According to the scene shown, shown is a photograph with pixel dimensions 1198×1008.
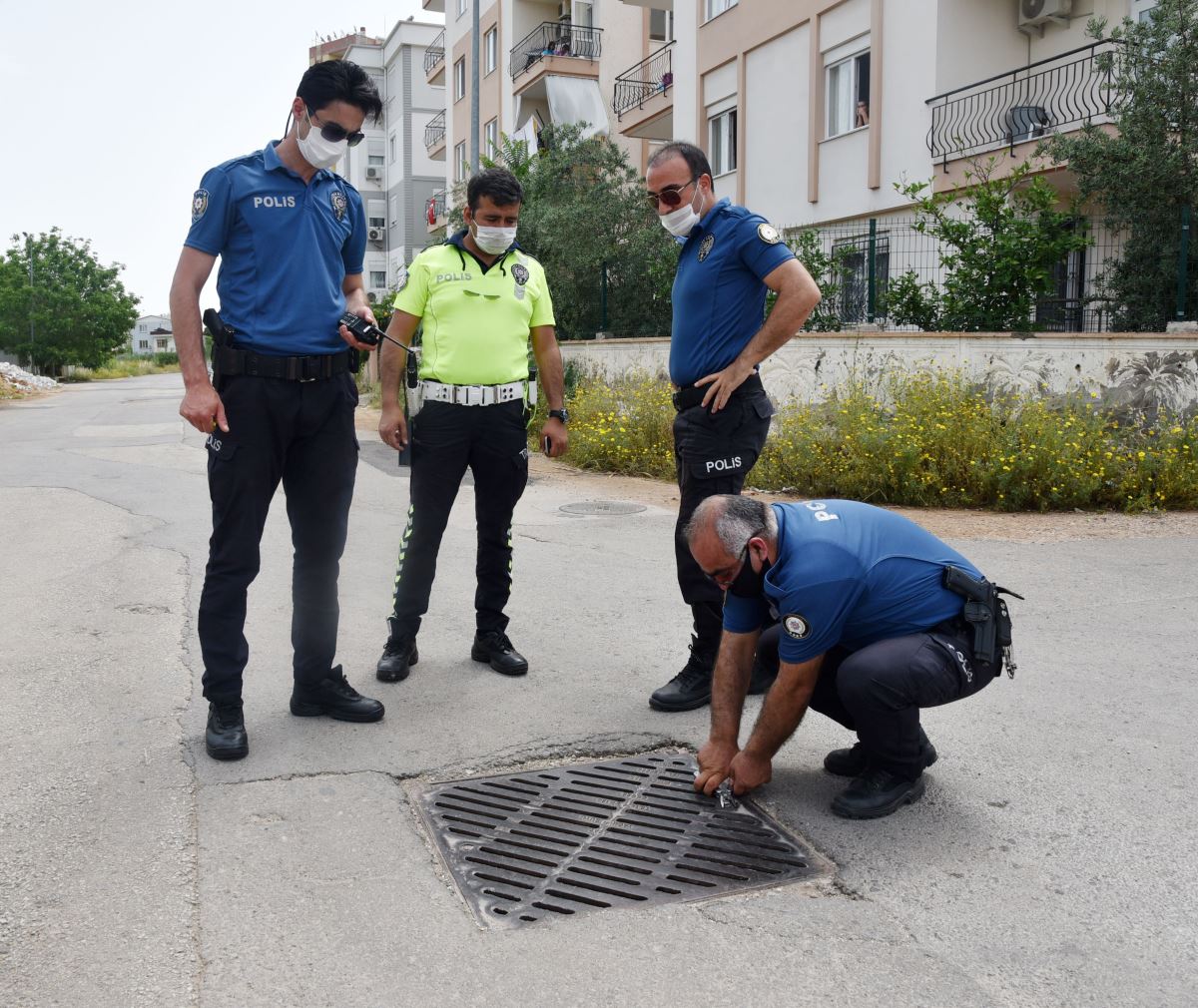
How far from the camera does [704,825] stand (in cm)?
361

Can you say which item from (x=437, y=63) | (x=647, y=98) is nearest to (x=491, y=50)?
(x=437, y=63)

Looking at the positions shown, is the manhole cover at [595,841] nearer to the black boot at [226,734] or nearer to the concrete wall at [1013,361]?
the black boot at [226,734]

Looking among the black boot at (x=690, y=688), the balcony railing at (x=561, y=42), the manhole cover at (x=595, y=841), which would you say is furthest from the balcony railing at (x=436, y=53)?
the manhole cover at (x=595, y=841)

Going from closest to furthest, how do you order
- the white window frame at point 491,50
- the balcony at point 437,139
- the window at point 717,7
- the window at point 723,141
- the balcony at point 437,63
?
the window at point 717,7
the window at point 723,141
the white window frame at point 491,50
the balcony at point 437,63
the balcony at point 437,139

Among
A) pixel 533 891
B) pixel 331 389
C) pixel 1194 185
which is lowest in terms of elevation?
pixel 533 891

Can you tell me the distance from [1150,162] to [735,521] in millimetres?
10118

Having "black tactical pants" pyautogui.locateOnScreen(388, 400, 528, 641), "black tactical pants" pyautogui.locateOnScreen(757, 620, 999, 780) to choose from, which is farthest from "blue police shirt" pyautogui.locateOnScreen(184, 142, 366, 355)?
"black tactical pants" pyautogui.locateOnScreen(757, 620, 999, 780)

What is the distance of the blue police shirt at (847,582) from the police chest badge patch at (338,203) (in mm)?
2017

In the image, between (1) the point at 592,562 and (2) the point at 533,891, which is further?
(1) the point at 592,562

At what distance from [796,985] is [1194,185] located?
11138 millimetres

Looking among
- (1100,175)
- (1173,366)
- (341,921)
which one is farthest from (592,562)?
(1100,175)

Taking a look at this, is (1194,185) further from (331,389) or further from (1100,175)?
(331,389)

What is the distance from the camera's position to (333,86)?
4.11m

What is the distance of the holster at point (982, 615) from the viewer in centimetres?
358
